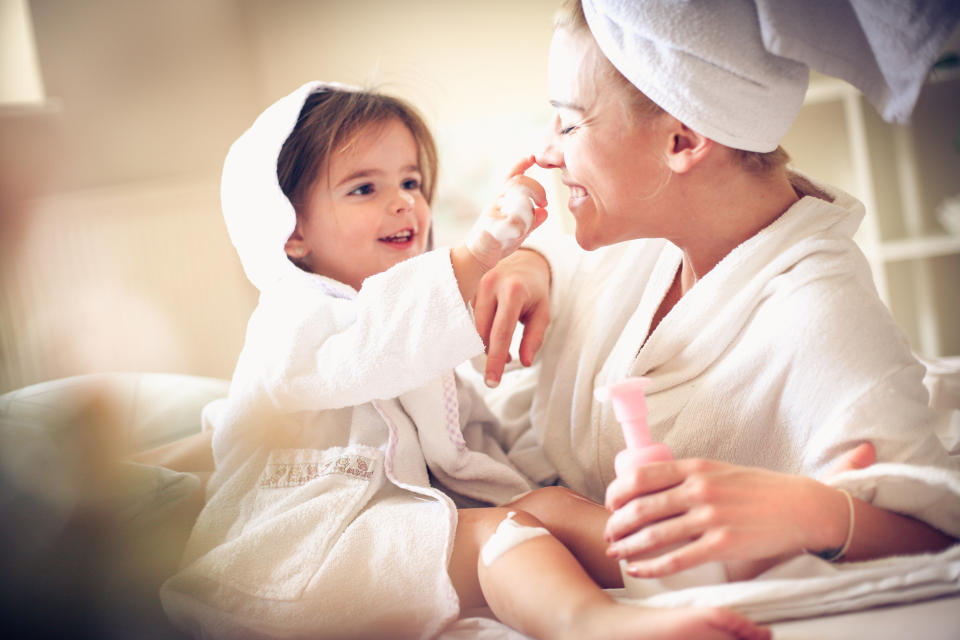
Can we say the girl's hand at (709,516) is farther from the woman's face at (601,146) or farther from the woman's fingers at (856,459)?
the woman's face at (601,146)

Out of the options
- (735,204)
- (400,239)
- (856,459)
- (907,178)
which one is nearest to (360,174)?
(400,239)

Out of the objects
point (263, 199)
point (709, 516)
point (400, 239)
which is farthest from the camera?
point (400, 239)

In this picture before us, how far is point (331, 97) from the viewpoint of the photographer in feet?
3.85

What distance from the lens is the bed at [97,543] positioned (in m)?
0.61

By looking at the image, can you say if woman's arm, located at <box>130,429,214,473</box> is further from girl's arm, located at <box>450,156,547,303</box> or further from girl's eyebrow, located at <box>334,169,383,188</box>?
girl's arm, located at <box>450,156,547,303</box>

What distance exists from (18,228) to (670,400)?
81.4 inches

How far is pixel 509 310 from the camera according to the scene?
3.23ft

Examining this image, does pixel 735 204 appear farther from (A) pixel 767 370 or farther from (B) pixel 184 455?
(B) pixel 184 455

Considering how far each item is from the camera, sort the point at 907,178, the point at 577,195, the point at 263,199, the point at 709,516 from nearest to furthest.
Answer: the point at 709,516, the point at 577,195, the point at 263,199, the point at 907,178

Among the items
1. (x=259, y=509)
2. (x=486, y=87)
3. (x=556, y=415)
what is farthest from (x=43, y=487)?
(x=486, y=87)

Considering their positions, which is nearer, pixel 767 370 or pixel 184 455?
pixel 767 370

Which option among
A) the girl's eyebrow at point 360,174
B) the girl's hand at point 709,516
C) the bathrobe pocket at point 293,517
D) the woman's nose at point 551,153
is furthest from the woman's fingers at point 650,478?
the girl's eyebrow at point 360,174

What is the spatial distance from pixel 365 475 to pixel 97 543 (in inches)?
12.0

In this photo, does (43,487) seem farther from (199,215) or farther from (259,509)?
(199,215)
